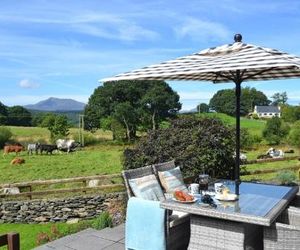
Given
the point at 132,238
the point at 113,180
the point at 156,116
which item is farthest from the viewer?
the point at 156,116

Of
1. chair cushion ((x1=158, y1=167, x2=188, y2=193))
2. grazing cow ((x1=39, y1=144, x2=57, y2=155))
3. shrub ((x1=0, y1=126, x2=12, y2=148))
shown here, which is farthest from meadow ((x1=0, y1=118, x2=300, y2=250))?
shrub ((x1=0, y1=126, x2=12, y2=148))

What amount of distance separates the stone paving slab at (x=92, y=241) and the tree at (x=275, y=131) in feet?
65.0

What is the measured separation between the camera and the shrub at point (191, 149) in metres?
7.66

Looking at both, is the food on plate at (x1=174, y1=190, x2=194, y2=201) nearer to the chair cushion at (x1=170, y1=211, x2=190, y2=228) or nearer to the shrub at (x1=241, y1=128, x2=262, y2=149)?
the chair cushion at (x1=170, y1=211, x2=190, y2=228)

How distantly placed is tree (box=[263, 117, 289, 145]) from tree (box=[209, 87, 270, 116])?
1638 centimetres

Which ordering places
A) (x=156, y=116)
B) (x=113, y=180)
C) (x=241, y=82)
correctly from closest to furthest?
(x=241, y=82) → (x=113, y=180) → (x=156, y=116)

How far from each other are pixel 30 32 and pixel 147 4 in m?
13.2

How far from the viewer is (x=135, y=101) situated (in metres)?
36.2

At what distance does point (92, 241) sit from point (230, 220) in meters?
2.12

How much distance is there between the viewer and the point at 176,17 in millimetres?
12141

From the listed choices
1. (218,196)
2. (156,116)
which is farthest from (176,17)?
(156,116)

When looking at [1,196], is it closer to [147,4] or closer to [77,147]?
[147,4]

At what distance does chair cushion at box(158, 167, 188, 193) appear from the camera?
Answer: 5.00 m

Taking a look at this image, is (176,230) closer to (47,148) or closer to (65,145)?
(47,148)
